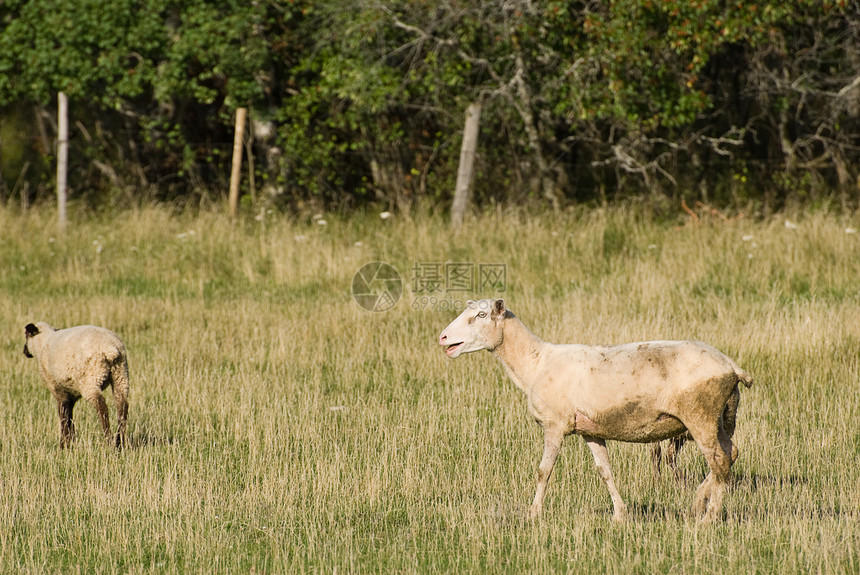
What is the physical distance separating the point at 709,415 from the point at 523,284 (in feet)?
27.0

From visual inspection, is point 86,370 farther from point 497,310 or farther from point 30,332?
point 497,310

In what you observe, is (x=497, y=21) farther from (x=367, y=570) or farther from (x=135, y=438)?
(x=367, y=570)

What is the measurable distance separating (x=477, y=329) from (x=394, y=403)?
2.90 m

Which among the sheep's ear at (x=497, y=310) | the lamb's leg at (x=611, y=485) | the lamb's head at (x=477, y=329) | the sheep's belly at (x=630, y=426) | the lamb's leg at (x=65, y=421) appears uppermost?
the sheep's ear at (x=497, y=310)

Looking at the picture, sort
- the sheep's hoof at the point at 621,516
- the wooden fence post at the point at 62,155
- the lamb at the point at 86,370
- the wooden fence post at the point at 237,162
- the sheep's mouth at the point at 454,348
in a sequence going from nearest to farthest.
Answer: the sheep's hoof at the point at 621,516
the sheep's mouth at the point at 454,348
the lamb at the point at 86,370
the wooden fence post at the point at 62,155
the wooden fence post at the point at 237,162

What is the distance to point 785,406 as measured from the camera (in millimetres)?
8508

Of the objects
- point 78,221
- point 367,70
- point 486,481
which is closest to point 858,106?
point 367,70

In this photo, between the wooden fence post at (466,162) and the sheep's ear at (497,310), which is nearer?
the sheep's ear at (497,310)

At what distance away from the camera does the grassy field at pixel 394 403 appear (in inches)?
214

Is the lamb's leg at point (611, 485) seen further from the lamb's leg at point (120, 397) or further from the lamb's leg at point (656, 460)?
the lamb's leg at point (120, 397)

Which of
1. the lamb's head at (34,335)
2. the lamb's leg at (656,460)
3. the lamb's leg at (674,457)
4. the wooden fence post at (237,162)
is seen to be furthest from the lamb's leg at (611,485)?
the wooden fence post at (237,162)

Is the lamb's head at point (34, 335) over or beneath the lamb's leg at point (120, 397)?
over

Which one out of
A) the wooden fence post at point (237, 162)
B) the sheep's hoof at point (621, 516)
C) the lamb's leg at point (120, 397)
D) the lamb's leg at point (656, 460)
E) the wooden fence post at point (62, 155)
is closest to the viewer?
the sheep's hoof at point (621, 516)

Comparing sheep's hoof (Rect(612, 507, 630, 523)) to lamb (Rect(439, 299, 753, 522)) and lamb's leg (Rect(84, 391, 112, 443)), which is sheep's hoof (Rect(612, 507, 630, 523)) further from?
lamb's leg (Rect(84, 391, 112, 443))
